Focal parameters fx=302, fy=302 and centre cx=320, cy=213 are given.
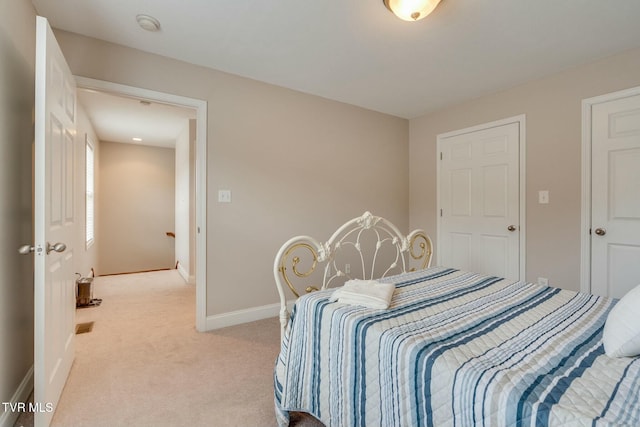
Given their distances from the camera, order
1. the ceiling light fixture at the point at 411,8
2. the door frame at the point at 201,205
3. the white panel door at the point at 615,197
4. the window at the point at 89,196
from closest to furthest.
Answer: the ceiling light fixture at the point at 411,8, the white panel door at the point at 615,197, the door frame at the point at 201,205, the window at the point at 89,196

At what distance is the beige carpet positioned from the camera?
1.58m

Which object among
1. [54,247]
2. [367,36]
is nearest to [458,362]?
[54,247]

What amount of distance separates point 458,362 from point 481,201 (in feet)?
9.53

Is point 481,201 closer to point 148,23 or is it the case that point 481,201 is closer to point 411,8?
point 411,8

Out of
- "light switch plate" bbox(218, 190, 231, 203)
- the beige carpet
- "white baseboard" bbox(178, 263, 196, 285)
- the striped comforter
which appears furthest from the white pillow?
"white baseboard" bbox(178, 263, 196, 285)

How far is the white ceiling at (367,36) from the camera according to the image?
1.88 m

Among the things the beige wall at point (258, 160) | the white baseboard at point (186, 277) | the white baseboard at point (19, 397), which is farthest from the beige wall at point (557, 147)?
the white baseboard at point (186, 277)

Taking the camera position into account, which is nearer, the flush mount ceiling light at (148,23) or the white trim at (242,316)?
the flush mount ceiling light at (148,23)

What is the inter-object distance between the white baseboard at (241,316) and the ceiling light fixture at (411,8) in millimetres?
2623

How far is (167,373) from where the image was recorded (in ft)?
6.48

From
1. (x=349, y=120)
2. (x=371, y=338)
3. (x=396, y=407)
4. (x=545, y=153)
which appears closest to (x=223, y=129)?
(x=349, y=120)

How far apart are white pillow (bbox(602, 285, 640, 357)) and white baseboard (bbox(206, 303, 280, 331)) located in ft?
8.24

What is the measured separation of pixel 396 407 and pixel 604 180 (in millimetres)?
2753

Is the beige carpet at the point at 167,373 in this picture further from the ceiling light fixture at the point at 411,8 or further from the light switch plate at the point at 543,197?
the light switch plate at the point at 543,197
